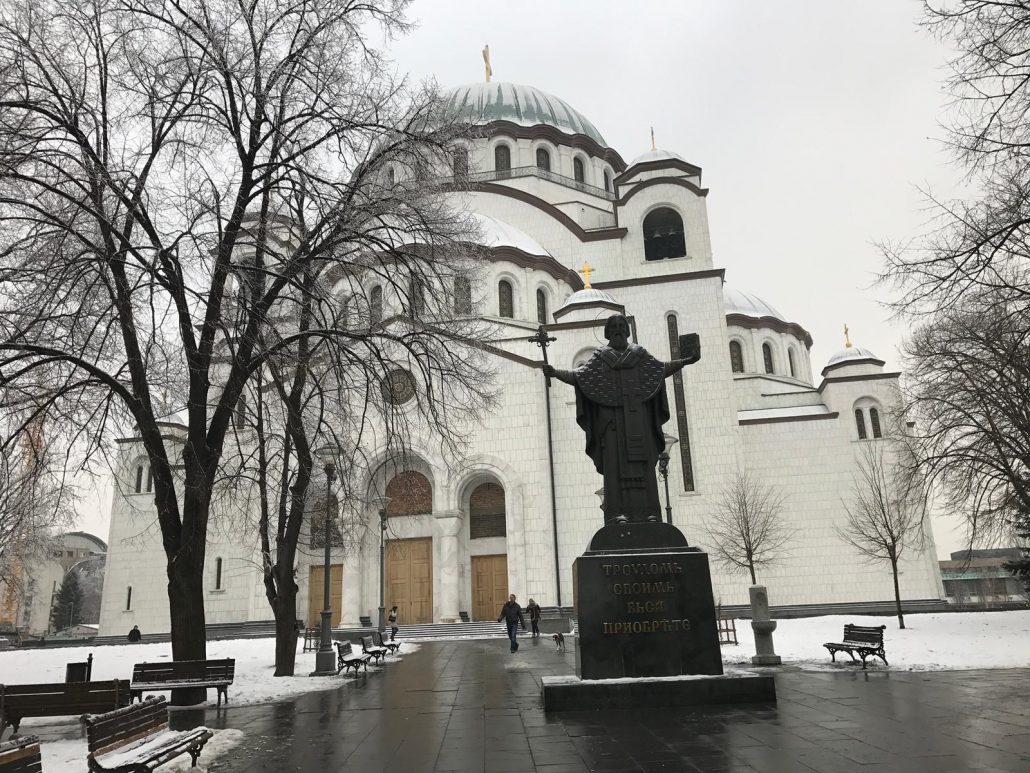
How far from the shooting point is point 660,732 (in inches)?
259

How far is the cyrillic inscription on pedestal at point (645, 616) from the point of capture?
8094 mm

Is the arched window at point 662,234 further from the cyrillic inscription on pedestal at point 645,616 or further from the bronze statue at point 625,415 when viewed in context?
the cyrillic inscription on pedestal at point 645,616

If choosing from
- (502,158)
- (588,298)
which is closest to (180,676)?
(588,298)

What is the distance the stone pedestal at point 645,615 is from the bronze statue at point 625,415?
0.69 meters

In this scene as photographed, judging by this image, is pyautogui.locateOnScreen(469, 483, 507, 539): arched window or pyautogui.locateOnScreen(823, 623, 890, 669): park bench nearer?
pyautogui.locateOnScreen(823, 623, 890, 669): park bench

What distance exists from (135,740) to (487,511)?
25.7 m

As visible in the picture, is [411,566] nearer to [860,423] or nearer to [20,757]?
[860,423]

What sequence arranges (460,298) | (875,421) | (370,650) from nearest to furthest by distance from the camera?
(460,298) < (370,650) < (875,421)

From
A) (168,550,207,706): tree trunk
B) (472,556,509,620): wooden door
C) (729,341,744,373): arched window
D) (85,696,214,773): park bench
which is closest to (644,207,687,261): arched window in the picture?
(729,341,744,373): arched window

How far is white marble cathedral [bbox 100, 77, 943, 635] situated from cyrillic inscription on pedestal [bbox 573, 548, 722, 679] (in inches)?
835

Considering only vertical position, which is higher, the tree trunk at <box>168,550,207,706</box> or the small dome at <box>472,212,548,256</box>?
the small dome at <box>472,212,548,256</box>

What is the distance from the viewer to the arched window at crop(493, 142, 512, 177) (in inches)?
→ 1623

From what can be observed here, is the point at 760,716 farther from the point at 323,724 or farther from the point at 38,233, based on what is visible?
the point at 38,233

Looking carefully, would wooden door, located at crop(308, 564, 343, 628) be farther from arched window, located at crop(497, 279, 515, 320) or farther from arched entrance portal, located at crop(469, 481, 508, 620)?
arched window, located at crop(497, 279, 515, 320)
